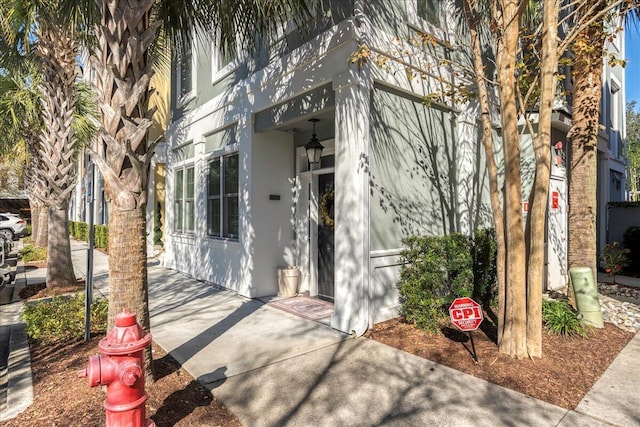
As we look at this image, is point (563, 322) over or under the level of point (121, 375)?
under

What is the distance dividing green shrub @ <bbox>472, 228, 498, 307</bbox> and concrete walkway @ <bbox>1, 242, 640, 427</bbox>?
1.88m

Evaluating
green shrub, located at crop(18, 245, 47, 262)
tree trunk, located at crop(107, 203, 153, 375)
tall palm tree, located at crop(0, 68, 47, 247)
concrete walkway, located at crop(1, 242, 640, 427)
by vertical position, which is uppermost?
tall palm tree, located at crop(0, 68, 47, 247)

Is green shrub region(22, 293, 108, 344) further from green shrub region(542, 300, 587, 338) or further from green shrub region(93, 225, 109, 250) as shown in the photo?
green shrub region(93, 225, 109, 250)

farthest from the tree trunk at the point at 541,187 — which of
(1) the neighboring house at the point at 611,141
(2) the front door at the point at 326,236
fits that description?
(1) the neighboring house at the point at 611,141

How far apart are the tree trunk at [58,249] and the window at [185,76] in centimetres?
439

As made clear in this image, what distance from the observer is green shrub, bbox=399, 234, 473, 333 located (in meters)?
5.19

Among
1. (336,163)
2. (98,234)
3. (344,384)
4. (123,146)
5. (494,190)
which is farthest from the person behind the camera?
(98,234)

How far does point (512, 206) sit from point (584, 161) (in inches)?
128

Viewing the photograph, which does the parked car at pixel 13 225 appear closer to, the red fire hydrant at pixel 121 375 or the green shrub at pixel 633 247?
the red fire hydrant at pixel 121 375

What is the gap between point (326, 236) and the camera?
7207 millimetres

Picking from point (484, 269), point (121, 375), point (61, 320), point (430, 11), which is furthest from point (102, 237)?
point (121, 375)

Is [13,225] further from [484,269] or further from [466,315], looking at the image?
[466,315]

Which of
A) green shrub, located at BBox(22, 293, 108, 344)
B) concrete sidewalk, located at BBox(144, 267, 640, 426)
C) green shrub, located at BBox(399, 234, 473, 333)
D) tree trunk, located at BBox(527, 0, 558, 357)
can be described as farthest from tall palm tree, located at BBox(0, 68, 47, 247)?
tree trunk, located at BBox(527, 0, 558, 357)

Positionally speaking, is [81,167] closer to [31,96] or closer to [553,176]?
[31,96]
